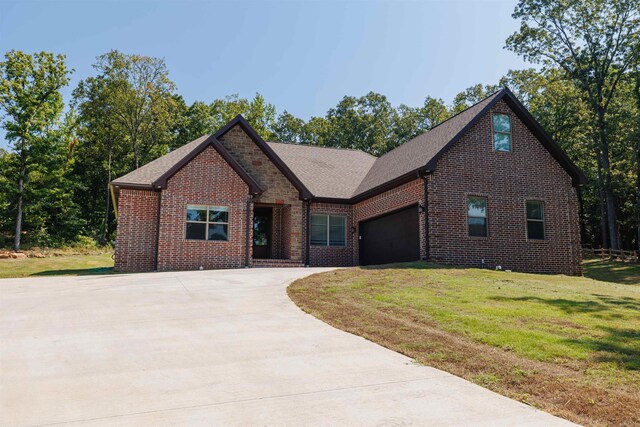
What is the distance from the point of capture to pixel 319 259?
73.8ft

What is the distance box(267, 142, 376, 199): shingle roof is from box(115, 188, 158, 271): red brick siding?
23.6ft

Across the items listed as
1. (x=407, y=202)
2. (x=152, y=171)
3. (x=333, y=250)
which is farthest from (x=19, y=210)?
(x=407, y=202)

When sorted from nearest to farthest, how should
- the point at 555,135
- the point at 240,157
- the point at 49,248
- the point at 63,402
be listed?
the point at 63,402 < the point at 240,157 < the point at 49,248 < the point at 555,135

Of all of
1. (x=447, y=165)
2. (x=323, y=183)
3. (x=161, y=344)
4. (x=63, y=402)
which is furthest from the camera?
(x=323, y=183)

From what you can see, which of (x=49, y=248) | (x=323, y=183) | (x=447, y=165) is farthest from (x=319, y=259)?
(x=49, y=248)

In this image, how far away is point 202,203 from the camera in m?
19.7

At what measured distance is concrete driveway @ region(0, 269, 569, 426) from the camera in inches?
178

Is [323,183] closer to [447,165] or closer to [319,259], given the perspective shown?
[319,259]

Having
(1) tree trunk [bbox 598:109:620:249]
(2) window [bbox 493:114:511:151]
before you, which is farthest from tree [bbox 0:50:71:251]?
(1) tree trunk [bbox 598:109:620:249]

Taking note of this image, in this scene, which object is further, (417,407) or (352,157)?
(352,157)

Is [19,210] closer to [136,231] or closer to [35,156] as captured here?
[35,156]

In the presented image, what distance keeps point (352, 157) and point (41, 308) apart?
20703 millimetres

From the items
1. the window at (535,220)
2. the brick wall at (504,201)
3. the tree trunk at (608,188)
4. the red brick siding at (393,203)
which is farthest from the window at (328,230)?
the tree trunk at (608,188)

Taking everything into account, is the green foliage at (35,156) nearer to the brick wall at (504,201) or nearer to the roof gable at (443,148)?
the roof gable at (443,148)
